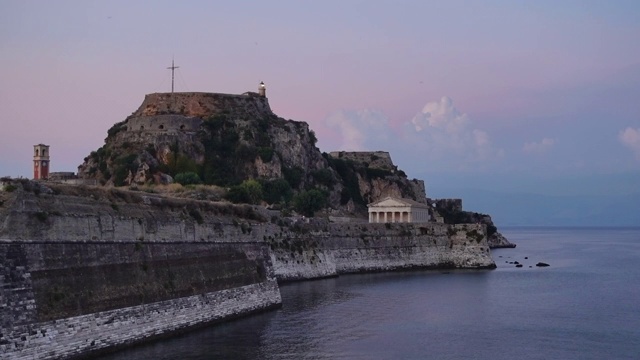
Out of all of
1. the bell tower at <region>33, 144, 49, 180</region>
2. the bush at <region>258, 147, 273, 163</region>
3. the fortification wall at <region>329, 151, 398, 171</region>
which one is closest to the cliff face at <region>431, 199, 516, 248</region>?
the fortification wall at <region>329, 151, 398, 171</region>

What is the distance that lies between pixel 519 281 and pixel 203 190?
1056 inches

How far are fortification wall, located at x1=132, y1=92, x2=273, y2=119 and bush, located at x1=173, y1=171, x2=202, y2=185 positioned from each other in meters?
17.0

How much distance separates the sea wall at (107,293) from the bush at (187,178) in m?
44.4

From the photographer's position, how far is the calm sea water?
33812 millimetres

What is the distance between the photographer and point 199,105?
105250mm

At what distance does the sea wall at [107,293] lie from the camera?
2525 centimetres

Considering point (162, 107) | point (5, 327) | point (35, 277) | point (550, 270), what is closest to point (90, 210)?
point (35, 277)

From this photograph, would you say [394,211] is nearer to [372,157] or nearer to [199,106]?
[199,106]

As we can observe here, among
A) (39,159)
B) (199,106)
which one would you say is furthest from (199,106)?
(39,159)

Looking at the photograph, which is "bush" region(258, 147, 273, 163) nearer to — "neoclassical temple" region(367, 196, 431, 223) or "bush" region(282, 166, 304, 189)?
"bush" region(282, 166, 304, 189)

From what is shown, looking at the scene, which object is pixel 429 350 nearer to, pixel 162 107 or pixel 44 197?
pixel 44 197

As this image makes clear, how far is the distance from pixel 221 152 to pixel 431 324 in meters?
58.1

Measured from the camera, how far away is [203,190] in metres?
72.7

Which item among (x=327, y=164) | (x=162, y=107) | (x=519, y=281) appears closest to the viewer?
(x=519, y=281)
